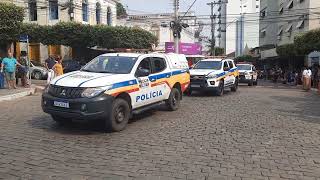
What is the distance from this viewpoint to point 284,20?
49.7 meters

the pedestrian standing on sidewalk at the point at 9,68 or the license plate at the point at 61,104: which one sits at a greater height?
the pedestrian standing on sidewalk at the point at 9,68

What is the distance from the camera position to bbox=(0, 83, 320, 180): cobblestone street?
20.2 feet

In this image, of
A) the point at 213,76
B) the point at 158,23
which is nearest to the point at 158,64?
the point at 213,76

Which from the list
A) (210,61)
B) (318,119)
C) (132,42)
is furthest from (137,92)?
(132,42)

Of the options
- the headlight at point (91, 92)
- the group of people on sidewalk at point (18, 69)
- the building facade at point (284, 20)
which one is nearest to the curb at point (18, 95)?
the group of people on sidewalk at point (18, 69)

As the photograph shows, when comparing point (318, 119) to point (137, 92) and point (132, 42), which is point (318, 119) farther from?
point (132, 42)

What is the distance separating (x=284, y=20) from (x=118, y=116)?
44667mm

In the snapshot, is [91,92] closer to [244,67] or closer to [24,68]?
[24,68]

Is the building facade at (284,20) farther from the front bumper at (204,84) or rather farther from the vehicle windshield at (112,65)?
the vehicle windshield at (112,65)

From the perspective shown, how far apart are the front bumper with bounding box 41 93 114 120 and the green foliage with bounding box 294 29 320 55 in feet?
77.2

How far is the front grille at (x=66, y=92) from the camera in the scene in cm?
852

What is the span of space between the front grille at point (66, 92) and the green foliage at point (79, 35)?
89.7 ft

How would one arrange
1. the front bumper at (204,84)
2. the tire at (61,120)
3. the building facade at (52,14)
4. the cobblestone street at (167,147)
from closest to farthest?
the cobblestone street at (167,147)
the tire at (61,120)
the front bumper at (204,84)
the building facade at (52,14)

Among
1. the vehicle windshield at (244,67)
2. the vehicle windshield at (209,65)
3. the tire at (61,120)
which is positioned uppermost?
the vehicle windshield at (209,65)
